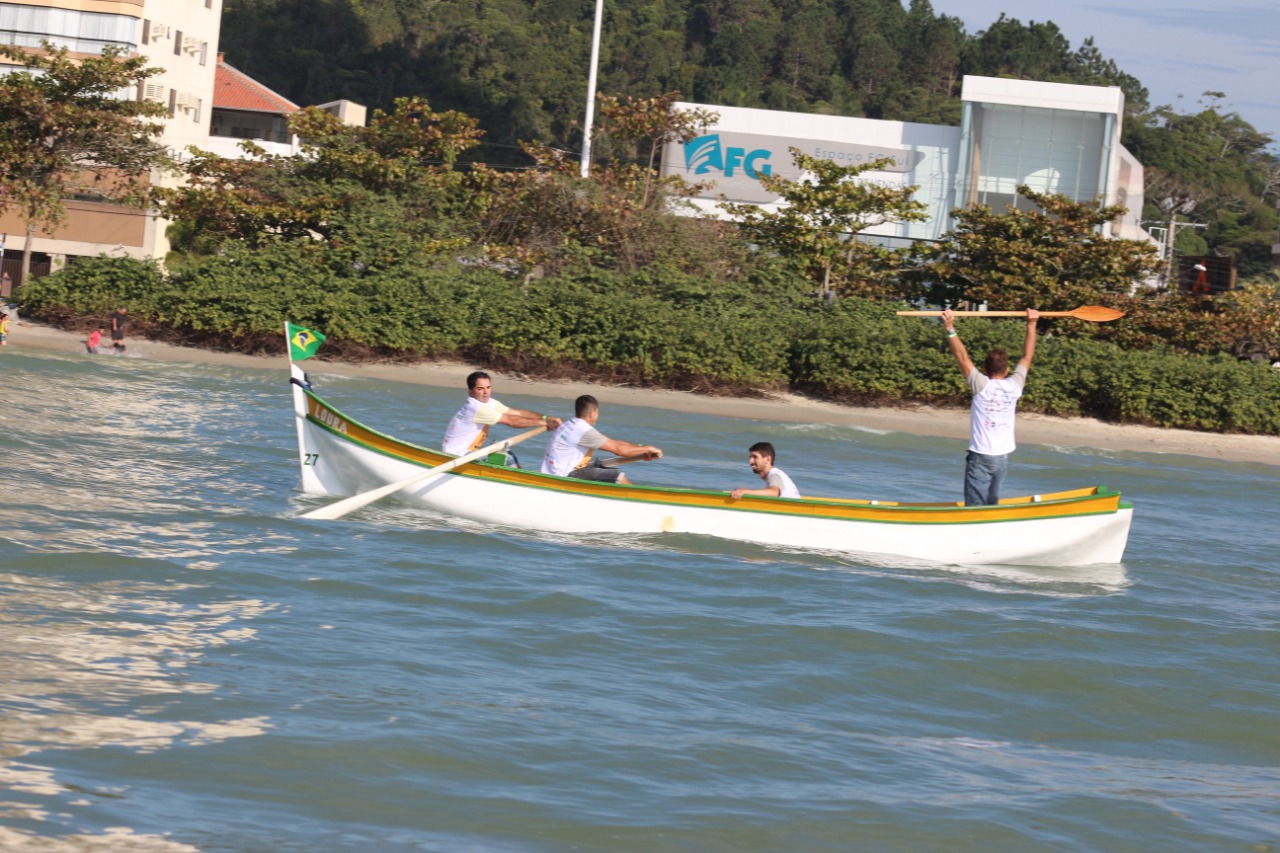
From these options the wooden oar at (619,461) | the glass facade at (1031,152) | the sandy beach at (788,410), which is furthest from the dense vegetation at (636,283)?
the wooden oar at (619,461)

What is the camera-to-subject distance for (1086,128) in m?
44.3

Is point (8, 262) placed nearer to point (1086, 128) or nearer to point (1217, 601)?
point (1086, 128)

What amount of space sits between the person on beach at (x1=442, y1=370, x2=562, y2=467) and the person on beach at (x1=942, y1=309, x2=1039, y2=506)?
3.53m

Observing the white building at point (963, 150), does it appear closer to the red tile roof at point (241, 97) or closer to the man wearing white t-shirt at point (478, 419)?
the red tile roof at point (241, 97)

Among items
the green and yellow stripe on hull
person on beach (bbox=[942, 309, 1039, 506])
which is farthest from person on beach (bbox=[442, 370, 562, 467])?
person on beach (bbox=[942, 309, 1039, 506])

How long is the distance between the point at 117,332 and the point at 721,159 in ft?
84.8

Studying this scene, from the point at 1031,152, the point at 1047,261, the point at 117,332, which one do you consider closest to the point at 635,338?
the point at 1047,261

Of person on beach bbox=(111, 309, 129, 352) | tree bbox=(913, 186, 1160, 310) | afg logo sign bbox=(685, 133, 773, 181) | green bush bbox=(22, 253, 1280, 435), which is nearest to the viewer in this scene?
person on beach bbox=(111, 309, 129, 352)

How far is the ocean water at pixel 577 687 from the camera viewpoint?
644 centimetres

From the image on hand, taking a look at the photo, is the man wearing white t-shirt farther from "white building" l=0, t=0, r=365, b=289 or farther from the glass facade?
the glass facade

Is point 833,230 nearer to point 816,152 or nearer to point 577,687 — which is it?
point 816,152

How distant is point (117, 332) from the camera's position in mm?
26172

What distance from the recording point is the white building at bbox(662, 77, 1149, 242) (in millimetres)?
44000

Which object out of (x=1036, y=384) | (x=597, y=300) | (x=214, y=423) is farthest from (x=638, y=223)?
(x=214, y=423)
